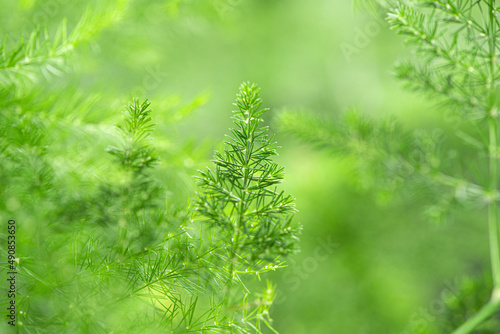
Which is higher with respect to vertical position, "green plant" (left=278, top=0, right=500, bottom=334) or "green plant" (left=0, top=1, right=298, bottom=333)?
"green plant" (left=278, top=0, right=500, bottom=334)

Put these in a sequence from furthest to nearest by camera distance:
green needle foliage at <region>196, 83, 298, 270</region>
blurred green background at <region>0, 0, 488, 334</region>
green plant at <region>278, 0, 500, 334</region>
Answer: blurred green background at <region>0, 0, 488, 334</region> < green plant at <region>278, 0, 500, 334</region> < green needle foliage at <region>196, 83, 298, 270</region>

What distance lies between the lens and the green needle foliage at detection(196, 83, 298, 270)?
0.20 metres

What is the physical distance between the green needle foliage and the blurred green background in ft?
0.23

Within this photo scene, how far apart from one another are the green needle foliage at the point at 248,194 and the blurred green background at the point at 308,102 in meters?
0.07

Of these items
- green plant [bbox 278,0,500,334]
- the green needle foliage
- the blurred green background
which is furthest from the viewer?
the blurred green background

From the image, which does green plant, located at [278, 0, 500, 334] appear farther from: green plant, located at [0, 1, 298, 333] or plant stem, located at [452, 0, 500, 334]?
green plant, located at [0, 1, 298, 333]

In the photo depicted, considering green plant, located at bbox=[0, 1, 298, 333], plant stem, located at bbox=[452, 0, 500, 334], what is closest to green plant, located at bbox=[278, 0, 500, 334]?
plant stem, located at bbox=[452, 0, 500, 334]

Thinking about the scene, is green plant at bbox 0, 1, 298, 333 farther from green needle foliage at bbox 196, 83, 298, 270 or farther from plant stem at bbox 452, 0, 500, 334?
plant stem at bbox 452, 0, 500, 334

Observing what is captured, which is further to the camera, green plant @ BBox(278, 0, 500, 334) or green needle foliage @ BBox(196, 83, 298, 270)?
green plant @ BBox(278, 0, 500, 334)

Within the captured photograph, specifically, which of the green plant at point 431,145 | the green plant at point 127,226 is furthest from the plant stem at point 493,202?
the green plant at point 127,226

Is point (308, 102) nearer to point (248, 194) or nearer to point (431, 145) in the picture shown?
point (431, 145)

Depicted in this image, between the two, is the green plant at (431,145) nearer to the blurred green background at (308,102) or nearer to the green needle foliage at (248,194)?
the blurred green background at (308,102)

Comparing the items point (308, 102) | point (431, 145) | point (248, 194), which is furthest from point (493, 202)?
point (308, 102)

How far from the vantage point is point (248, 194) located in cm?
22
